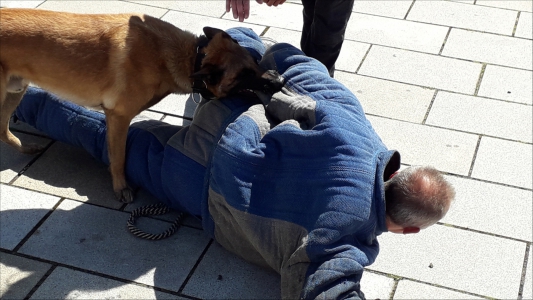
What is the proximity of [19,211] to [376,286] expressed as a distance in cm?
194

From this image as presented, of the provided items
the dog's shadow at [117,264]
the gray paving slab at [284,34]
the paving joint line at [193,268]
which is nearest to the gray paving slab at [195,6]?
the gray paving slab at [284,34]

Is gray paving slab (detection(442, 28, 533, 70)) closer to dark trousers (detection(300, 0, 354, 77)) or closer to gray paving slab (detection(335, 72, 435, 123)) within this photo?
gray paving slab (detection(335, 72, 435, 123))

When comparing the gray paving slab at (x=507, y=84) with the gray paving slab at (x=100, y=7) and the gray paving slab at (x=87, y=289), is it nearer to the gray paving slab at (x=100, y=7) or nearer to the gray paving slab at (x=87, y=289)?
the gray paving slab at (x=100, y=7)

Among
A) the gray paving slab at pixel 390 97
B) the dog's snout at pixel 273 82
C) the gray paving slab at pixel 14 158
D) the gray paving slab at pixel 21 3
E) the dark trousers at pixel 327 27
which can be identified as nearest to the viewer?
the dog's snout at pixel 273 82

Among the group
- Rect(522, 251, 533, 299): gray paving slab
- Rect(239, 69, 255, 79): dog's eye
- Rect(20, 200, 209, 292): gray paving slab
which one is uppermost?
Rect(239, 69, 255, 79): dog's eye

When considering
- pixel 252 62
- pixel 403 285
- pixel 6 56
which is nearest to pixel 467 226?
pixel 403 285

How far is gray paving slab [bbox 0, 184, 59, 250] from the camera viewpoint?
353 cm

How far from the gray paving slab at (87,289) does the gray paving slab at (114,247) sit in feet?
0.16

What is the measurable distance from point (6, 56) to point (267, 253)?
1708mm

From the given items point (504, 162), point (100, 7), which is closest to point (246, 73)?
point (504, 162)

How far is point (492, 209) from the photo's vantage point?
3854mm

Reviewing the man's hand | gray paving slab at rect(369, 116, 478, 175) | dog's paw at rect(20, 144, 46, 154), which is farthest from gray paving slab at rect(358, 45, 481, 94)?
dog's paw at rect(20, 144, 46, 154)

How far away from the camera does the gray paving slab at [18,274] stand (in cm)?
322

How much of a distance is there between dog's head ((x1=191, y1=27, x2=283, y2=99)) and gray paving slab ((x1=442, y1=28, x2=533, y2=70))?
7.27 feet
